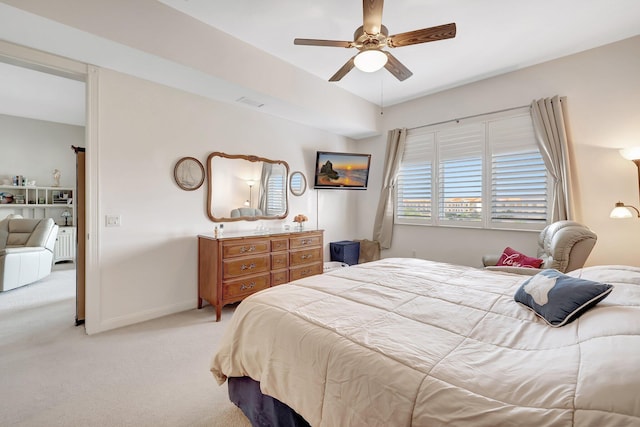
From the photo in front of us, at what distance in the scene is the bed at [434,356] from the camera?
2.63 ft

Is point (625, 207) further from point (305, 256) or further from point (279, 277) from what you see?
point (279, 277)

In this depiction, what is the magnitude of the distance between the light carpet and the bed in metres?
0.41

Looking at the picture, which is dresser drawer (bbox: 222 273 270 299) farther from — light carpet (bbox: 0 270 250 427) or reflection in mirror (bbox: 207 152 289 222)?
reflection in mirror (bbox: 207 152 289 222)

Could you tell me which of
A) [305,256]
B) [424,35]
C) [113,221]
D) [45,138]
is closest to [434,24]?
[424,35]

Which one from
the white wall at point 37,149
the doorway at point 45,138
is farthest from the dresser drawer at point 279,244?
the white wall at point 37,149

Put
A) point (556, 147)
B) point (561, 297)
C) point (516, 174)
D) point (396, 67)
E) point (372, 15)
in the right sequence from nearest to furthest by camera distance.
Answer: point (561, 297) < point (372, 15) < point (396, 67) < point (556, 147) < point (516, 174)

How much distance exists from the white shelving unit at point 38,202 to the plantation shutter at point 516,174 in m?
8.12

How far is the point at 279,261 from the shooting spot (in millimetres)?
3832

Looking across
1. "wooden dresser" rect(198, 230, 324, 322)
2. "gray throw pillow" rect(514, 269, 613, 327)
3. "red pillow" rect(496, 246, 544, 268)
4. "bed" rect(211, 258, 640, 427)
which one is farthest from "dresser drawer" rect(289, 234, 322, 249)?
"gray throw pillow" rect(514, 269, 613, 327)

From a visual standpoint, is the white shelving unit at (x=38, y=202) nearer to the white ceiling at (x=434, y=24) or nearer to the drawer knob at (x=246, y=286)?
the white ceiling at (x=434, y=24)

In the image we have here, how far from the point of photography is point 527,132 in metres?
3.88

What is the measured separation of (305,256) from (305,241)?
0.74ft

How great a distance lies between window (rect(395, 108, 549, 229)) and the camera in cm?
387

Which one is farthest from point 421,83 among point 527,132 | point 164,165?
point 164,165
